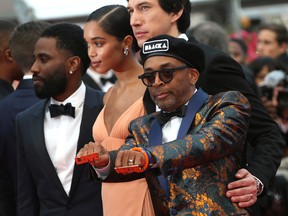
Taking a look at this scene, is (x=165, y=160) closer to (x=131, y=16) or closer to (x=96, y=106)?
(x=131, y=16)

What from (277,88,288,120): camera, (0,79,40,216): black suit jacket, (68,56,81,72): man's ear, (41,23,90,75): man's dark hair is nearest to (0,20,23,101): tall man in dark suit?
(0,79,40,216): black suit jacket

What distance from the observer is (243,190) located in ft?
12.4

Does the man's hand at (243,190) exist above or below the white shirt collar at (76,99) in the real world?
above

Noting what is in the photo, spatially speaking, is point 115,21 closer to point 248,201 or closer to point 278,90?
point 248,201

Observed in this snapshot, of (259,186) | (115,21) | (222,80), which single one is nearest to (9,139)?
(115,21)

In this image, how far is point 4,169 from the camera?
5.61 meters

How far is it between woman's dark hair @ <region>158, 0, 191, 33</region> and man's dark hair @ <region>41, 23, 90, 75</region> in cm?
93

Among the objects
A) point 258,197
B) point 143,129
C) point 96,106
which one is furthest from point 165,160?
point 96,106

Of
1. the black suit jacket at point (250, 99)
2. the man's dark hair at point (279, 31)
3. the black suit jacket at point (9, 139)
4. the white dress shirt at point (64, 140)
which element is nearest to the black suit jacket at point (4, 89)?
the black suit jacket at point (9, 139)

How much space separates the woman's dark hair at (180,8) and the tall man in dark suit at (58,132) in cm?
90

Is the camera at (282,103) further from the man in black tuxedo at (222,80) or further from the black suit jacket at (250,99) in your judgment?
the black suit jacket at (250,99)

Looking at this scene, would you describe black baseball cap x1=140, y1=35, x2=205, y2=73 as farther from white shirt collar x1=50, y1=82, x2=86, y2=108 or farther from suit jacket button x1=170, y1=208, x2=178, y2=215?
white shirt collar x1=50, y1=82, x2=86, y2=108

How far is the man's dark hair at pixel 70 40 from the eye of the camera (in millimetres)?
5152

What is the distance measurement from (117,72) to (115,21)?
326 mm
